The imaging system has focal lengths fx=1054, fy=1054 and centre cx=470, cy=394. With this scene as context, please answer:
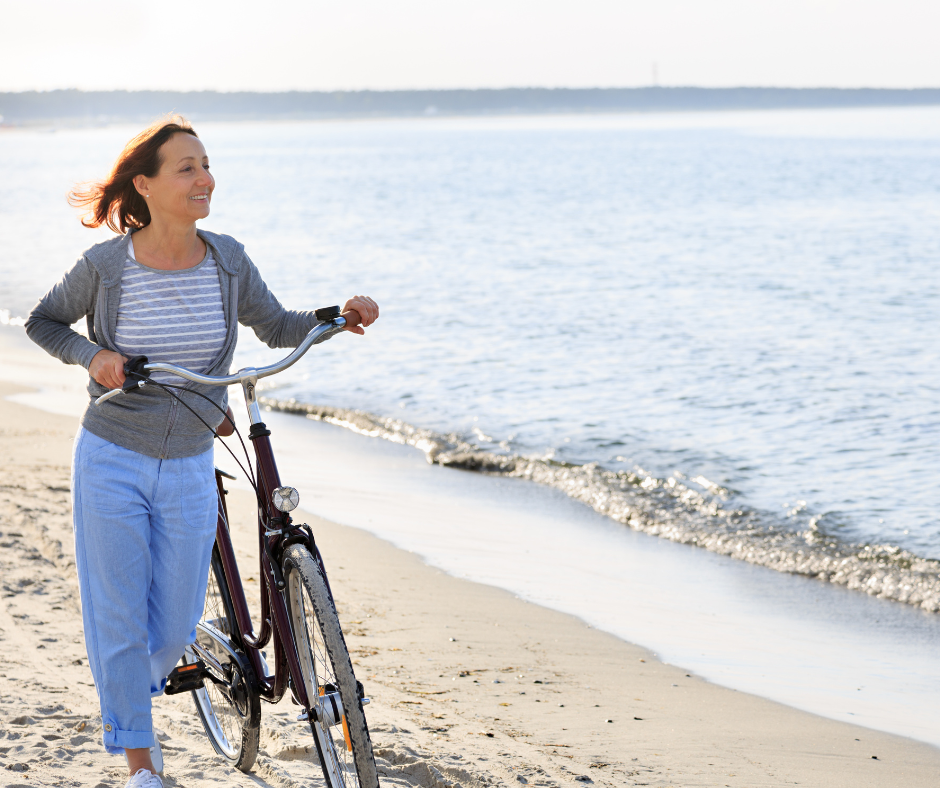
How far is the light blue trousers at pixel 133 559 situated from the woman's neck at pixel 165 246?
450mm

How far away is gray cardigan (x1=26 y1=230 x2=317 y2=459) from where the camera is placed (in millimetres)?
2496

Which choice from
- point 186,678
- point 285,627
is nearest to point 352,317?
point 285,627

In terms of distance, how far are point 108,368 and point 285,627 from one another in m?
0.75

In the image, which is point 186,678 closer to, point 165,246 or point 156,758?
point 156,758

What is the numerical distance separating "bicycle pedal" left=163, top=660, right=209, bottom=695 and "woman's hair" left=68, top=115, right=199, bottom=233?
1.27 metres

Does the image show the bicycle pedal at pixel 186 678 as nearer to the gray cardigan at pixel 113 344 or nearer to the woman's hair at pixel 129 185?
the gray cardigan at pixel 113 344

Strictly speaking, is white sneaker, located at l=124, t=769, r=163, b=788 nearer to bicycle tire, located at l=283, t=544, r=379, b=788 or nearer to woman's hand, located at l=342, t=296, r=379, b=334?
bicycle tire, located at l=283, t=544, r=379, b=788

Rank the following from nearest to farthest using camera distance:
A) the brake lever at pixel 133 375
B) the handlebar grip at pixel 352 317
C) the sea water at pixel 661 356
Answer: the brake lever at pixel 133 375 → the handlebar grip at pixel 352 317 → the sea water at pixel 661 356

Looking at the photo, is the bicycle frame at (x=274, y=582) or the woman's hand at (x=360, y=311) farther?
the woman's hand at (x=360, y=311)

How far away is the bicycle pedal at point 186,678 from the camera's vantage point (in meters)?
3.03

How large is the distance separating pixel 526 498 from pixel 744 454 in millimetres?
2230

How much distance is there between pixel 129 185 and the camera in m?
2.59

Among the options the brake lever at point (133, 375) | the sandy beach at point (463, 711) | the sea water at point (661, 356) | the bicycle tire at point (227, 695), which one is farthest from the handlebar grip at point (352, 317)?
the sea water at point (661, 356)

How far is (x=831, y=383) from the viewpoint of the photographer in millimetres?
11547
